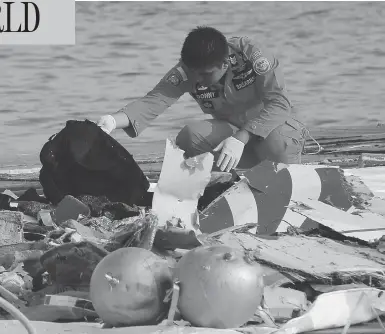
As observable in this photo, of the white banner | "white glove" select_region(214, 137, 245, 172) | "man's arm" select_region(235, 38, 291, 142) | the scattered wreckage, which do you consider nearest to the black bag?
the scattered wreckage

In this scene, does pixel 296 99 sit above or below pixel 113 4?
below

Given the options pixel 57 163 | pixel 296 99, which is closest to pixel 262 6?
pixel 296 99

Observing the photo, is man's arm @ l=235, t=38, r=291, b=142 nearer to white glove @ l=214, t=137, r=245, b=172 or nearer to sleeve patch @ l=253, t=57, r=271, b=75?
sleeve patch @ l=253, t=57, r=271, b=75

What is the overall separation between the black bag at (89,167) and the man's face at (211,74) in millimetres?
390

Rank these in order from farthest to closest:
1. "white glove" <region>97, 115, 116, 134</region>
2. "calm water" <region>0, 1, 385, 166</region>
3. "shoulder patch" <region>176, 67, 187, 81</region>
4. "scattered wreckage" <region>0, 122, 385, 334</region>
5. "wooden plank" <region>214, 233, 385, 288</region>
A: "calm water" <region>0, 1, 385, 166</region>
"shoulder patch" <region>176, 67, 187, 81</region>
"white glove" <region>97, 115, 116, 134</region>
"wooden plank" <region>214, 233, 385, 288</region>
"scattered wreckage" <region>0, 122, 385, 334</region>

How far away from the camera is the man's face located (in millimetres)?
2916

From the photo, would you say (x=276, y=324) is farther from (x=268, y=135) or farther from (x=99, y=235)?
(x=268, y=135)

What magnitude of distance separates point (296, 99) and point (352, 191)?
2623 mm

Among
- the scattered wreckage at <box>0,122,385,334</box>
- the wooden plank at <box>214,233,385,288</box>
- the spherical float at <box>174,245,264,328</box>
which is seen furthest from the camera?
the wooden plank at <box>214,233,385,288</box>

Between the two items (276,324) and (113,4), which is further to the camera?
(113,4)

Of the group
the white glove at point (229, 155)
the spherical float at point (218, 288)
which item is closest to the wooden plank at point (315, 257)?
the spherical float at point (218, 288)

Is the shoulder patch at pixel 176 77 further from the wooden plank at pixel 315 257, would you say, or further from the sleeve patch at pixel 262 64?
the wooden plank at pixel 315 257

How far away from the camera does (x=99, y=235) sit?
2406 mm

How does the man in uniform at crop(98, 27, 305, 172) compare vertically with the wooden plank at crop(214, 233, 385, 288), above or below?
above
